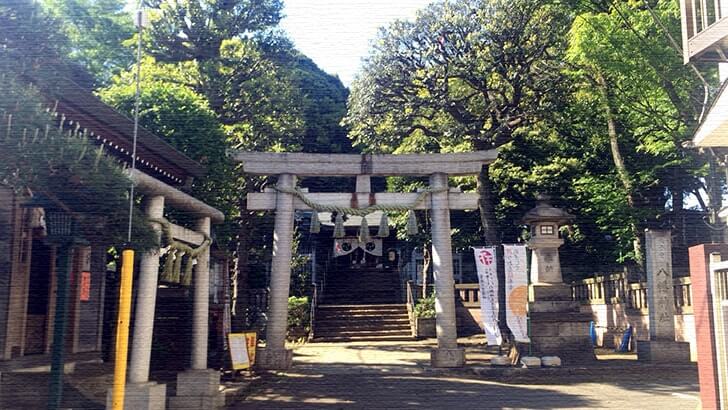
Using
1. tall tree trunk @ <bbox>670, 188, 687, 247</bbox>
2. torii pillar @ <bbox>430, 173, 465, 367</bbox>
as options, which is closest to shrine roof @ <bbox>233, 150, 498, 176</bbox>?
torii pillar @ <bbox>430, 173, 465, 367</bbox>

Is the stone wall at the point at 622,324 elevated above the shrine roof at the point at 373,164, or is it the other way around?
the shrine roof at the point at 373,164

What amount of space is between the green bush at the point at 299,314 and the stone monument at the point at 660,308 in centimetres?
422

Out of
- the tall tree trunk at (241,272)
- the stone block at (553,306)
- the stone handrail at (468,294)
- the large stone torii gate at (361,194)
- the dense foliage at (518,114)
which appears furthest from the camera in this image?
the stone handrail at (468,294)

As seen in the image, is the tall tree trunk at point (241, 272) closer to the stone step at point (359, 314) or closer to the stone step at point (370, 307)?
the stone step at point (359, 314)

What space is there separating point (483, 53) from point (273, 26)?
7.09 feet

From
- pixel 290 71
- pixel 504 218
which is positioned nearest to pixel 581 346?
pixel 504 218

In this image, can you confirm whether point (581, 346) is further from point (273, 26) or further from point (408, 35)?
point (273, 26)

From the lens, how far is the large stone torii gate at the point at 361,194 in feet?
15.9

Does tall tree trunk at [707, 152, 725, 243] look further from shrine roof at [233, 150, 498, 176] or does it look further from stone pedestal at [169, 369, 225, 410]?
stone pedestal at [169, 369, 225, 410]

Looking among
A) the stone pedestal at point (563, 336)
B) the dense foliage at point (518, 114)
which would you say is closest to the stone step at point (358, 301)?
the dense foliage at point (518, 114)

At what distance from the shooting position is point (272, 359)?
4.61 metres

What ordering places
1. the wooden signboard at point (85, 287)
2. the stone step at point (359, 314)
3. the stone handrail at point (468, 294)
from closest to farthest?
the wooden signboard at point (85, 287) < the stone step at point (359, 314) < the stone handrail at point (468, 294)

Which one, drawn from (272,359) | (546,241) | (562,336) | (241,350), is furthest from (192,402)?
(546,241)

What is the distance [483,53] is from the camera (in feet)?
20.1
